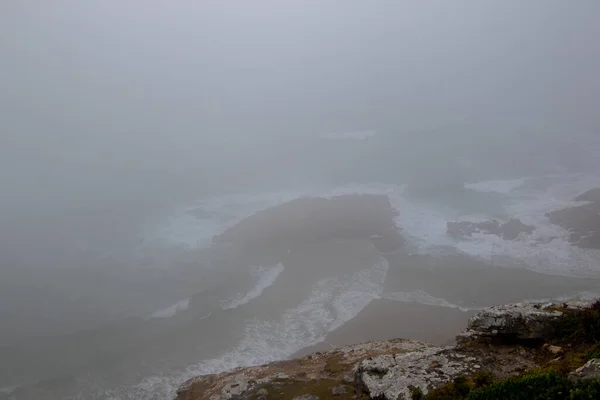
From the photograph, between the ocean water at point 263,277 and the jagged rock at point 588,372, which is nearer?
the jagged rock at point 588,372

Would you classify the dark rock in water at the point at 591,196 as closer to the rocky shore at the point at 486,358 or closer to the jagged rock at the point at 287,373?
the jagged rock at the point at 287,373

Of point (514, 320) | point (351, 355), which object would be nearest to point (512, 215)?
point (351, 355)

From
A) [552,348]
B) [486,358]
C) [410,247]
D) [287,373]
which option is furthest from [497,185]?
[486,358]

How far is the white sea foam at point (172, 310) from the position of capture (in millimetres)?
32312

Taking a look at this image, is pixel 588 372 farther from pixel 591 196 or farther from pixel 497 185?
pixel 497 185

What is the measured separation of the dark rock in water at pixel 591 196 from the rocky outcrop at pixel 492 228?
8384mm

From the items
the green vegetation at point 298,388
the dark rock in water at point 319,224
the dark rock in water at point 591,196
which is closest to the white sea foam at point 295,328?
the dark rock in water at point 319,224

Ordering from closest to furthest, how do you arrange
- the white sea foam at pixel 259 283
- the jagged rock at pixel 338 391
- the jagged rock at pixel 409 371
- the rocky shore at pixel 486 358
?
the rocky shore at pixel 486 358, the jagged rock at pixel 409 371, the jagged rock at pixel 338 391, the white sea foam at pixel 259 283

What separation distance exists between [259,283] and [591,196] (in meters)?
34.3

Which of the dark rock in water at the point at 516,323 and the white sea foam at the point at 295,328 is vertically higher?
the dark rock in water at the point at 516,323

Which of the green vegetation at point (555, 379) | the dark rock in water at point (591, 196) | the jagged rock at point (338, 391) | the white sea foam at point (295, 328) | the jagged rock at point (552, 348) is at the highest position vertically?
the green vegetation at point (555, 379)

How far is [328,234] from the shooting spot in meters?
40.0

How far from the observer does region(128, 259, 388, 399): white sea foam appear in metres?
27.0

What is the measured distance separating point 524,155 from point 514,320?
4757 centimetres
